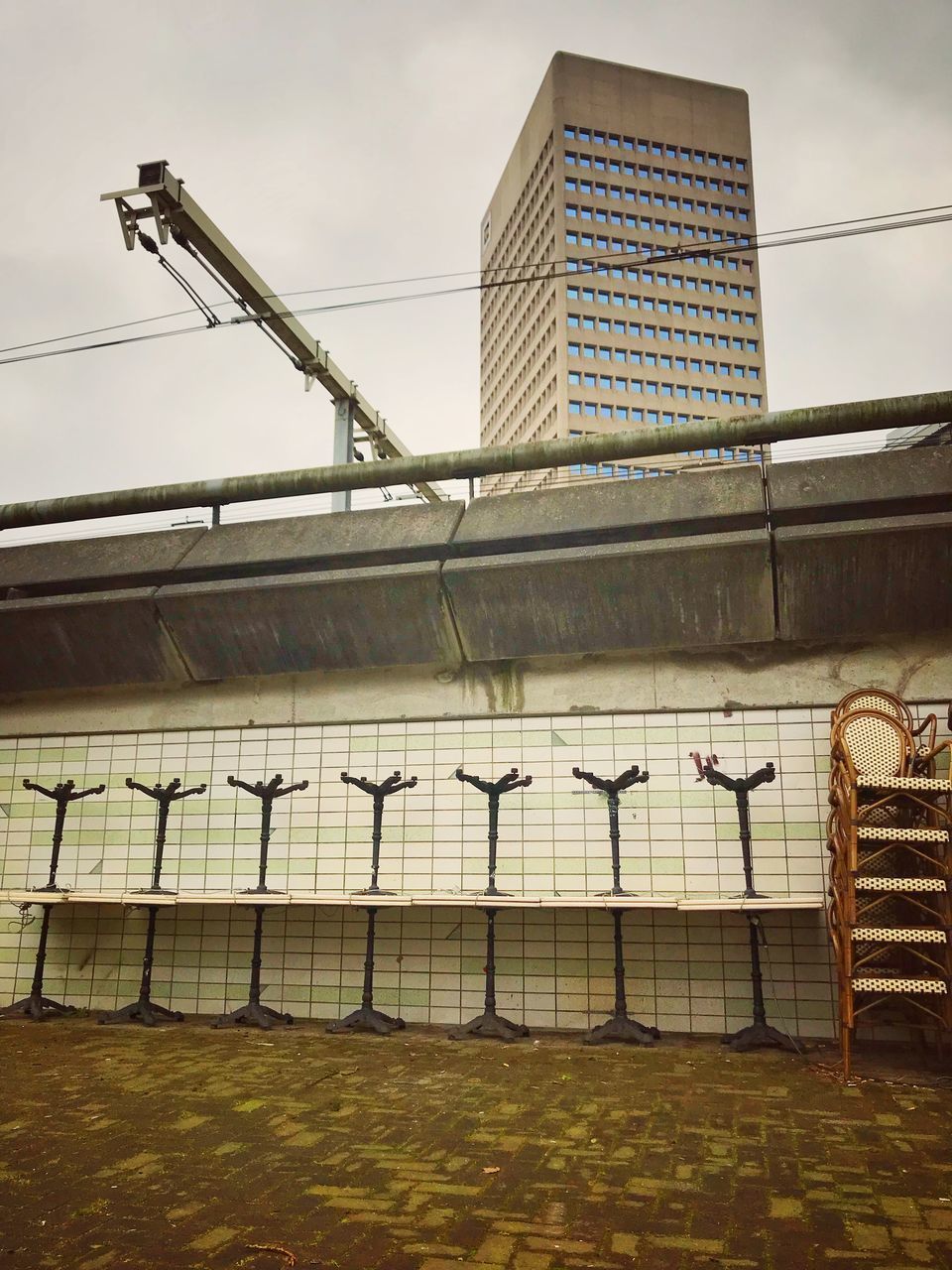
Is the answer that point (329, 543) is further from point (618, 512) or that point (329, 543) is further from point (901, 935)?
point (901, 935)

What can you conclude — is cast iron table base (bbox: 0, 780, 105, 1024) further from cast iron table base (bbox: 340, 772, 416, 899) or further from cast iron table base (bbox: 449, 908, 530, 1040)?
cast iron table base (bbox: 449, 908, 530, 1040)

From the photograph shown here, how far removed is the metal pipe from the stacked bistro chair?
1.85 meters

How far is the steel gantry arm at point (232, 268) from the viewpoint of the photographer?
21.1 feet

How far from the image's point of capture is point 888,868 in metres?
4.50

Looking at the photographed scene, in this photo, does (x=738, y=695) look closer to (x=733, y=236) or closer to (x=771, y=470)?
(x=771, y=470)

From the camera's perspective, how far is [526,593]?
5.61 m

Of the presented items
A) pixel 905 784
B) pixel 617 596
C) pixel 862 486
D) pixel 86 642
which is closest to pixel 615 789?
pixel 617 596

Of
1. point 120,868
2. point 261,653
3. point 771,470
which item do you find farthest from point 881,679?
point 120,868

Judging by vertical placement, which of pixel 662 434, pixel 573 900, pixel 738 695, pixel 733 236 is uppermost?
pixel 733 236

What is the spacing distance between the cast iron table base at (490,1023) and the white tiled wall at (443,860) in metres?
0.27

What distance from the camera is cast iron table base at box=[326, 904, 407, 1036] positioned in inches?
206

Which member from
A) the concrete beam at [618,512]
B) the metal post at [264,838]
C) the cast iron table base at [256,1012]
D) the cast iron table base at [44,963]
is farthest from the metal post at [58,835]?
the concrete beam at [618,512]

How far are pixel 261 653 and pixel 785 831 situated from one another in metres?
3.73

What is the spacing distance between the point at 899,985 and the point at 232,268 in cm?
689
